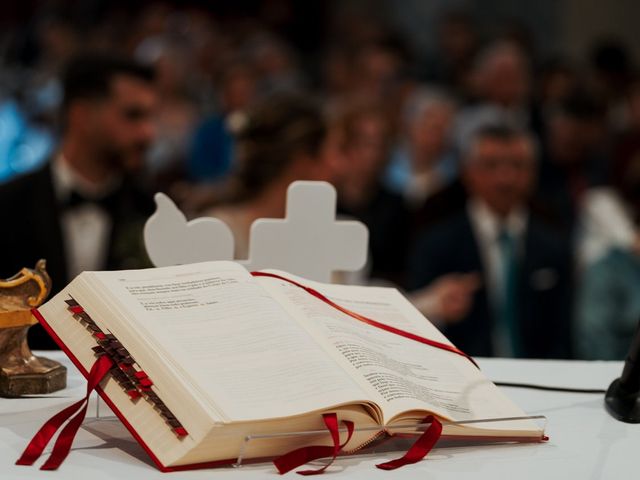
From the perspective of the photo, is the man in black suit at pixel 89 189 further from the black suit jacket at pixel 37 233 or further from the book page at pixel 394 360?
the book page at pixel 394 360

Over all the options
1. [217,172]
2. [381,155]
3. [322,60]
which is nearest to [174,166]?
[217,172]

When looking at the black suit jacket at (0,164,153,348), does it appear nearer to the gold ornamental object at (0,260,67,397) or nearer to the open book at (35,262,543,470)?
the gold ornamental object at (0,260,67,397)

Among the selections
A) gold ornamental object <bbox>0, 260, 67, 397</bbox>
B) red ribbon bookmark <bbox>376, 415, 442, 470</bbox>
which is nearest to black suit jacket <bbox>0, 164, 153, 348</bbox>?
gold ornamental object <bbox>0, 260, 67, 397</bbox>

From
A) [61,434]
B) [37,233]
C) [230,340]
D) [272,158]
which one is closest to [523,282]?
[272,158]

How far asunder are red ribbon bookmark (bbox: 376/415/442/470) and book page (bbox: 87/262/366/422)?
10cm

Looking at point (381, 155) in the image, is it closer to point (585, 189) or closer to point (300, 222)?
point (585, 189)

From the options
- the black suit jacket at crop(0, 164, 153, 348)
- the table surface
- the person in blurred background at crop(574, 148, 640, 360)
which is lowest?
the person in blurred background at crop(574, 148, 640, 360)

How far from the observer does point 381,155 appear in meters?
5.15

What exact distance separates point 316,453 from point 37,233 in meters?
2.45

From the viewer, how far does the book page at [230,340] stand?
4.50ft

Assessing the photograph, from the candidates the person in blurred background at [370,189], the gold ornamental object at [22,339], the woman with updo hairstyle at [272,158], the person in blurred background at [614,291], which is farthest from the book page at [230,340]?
the person in blurred background at [370,189]

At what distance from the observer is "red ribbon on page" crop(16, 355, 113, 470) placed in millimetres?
1370

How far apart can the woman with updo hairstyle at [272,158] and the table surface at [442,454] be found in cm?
170

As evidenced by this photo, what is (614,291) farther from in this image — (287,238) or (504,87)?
(504,87)
